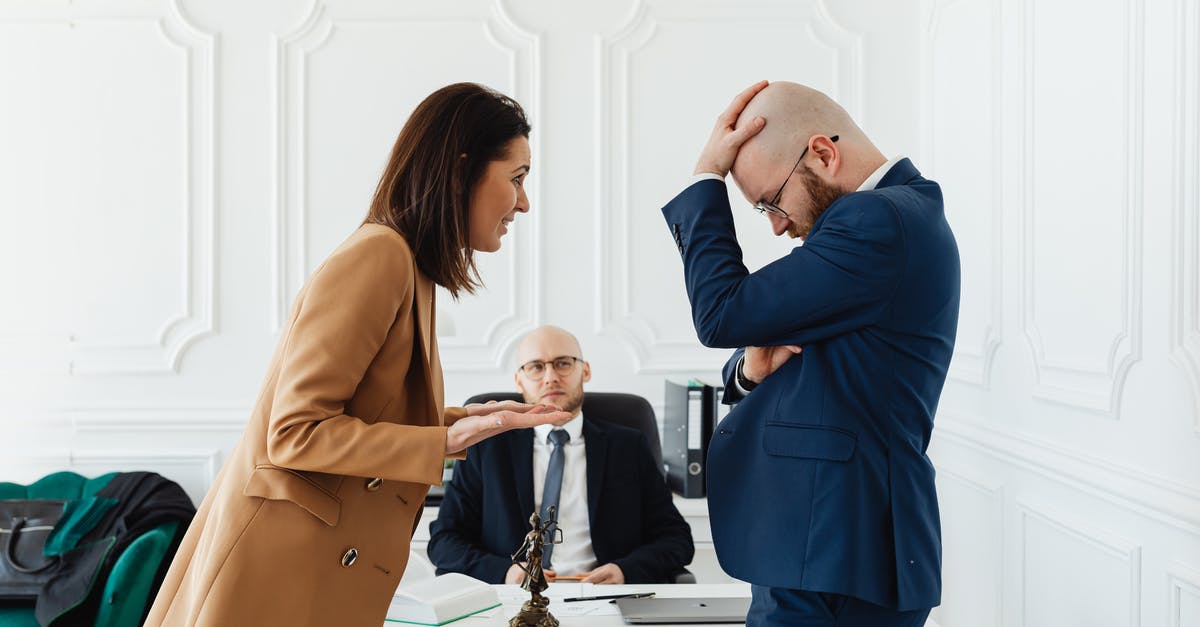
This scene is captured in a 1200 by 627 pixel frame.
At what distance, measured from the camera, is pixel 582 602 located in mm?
2041

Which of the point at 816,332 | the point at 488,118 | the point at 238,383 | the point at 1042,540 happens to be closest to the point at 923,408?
the point at 816,332

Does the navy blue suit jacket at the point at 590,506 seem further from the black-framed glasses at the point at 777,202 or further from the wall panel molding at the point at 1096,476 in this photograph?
the black-framed glasses at the point at 777,202

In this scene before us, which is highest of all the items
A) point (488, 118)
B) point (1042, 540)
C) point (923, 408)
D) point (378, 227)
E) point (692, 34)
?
point (692, 34)

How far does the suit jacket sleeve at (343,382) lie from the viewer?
4.25 feet

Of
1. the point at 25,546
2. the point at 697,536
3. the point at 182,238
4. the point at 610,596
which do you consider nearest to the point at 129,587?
the point at 25,546

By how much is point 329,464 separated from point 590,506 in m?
1.67

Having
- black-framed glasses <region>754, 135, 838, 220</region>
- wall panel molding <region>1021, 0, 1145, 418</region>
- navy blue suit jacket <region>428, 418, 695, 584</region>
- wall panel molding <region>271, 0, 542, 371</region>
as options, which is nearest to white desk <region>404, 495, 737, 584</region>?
wall panel molding <region>271, 0, 542, 371</region>

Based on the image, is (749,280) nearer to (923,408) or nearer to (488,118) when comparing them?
(923,408)

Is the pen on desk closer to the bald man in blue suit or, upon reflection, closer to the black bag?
the bald man in blue suit

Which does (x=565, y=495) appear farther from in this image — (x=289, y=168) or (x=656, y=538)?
(x=289, y=168)

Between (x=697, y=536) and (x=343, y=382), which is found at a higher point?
(x=343, y=382)

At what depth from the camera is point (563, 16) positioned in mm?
3977

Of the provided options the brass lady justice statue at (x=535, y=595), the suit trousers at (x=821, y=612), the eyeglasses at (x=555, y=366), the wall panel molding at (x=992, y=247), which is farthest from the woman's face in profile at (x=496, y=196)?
the wall panel molding at (x=992, y=247)

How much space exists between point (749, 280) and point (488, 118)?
486mm
